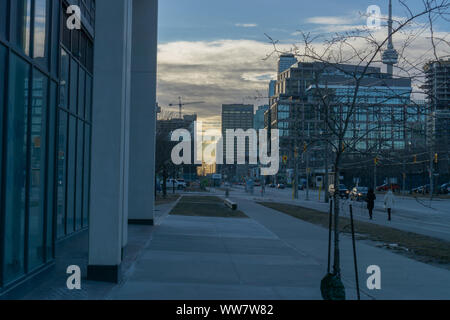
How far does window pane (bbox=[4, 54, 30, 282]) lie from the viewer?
7.93 m

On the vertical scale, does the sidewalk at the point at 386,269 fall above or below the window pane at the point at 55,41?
below

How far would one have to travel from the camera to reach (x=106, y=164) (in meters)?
9.38

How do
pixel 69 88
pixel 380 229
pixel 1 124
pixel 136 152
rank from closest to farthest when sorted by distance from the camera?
pixel 1 124 < pixel 69 88 < pixel 136 152 < pixel 380 229

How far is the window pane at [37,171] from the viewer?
360 inches

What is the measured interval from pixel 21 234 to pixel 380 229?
17.2 meters

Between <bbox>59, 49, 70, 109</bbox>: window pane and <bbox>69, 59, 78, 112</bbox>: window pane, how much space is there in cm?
43

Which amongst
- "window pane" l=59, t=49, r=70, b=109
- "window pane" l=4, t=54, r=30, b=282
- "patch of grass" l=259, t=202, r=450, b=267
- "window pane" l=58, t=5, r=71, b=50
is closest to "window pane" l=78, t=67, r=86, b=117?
"window pane" l=59, t=49, r=70, b=109

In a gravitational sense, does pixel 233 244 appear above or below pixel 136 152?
below

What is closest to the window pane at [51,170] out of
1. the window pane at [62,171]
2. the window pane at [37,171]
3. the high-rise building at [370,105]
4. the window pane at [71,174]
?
the window pane at [37,171]

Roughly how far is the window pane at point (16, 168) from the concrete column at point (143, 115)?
1118 centimetres

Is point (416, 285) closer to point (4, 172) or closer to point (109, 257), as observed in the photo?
point (109, 257)

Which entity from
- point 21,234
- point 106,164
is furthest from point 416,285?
point 21,234

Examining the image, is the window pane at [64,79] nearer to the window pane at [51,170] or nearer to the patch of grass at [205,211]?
the window pane at [51,170]

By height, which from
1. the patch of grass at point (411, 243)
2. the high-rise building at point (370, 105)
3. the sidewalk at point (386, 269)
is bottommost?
the patch of grass at point (411, 243)
